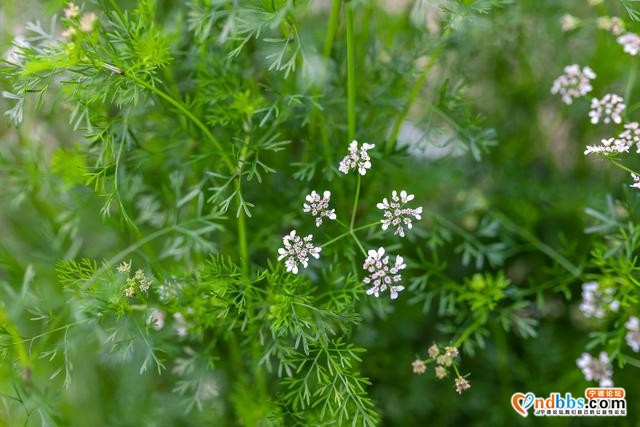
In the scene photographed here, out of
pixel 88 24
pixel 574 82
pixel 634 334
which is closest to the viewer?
pixel 88 24

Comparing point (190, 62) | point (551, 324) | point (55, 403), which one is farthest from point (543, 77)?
point (55, 403)

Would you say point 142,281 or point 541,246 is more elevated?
point 142,281

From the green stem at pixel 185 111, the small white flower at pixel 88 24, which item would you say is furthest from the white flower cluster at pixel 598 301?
the small white flower at pixel 88 24

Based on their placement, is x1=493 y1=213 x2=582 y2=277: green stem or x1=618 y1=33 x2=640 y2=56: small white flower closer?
x1=618 y1=33 x2=640 y2=56: small white flower

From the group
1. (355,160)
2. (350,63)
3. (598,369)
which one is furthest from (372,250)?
(598,369)

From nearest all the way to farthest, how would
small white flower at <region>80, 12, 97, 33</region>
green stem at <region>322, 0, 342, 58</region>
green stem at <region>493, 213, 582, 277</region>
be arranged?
small white flower at <region>80, 12, 97, 33</region>
green stem at <region>322, 0, 342, 58</region>
green stem at <region>493, 213, 582, 277</region>

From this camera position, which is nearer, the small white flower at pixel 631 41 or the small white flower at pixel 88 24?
the small white flower at pixel 88 24

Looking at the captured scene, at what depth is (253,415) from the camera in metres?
0.83

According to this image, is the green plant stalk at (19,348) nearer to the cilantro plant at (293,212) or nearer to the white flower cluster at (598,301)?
the cilantro plant at (293,212)

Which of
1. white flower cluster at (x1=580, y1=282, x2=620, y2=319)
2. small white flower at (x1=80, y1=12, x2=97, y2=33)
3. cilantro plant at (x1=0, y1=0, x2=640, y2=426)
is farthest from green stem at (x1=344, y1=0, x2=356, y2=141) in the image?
white flower cluster at (x1=580, y1=282, x2=620, y2=319)

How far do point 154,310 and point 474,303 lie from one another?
42 centimetres

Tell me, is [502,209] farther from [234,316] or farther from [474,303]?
[234,316]

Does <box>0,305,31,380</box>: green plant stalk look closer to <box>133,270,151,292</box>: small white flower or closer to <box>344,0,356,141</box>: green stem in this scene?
<box>133,270,151,292</box>: small white flower

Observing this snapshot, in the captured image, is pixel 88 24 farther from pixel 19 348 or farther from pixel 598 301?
pixel 598 301
